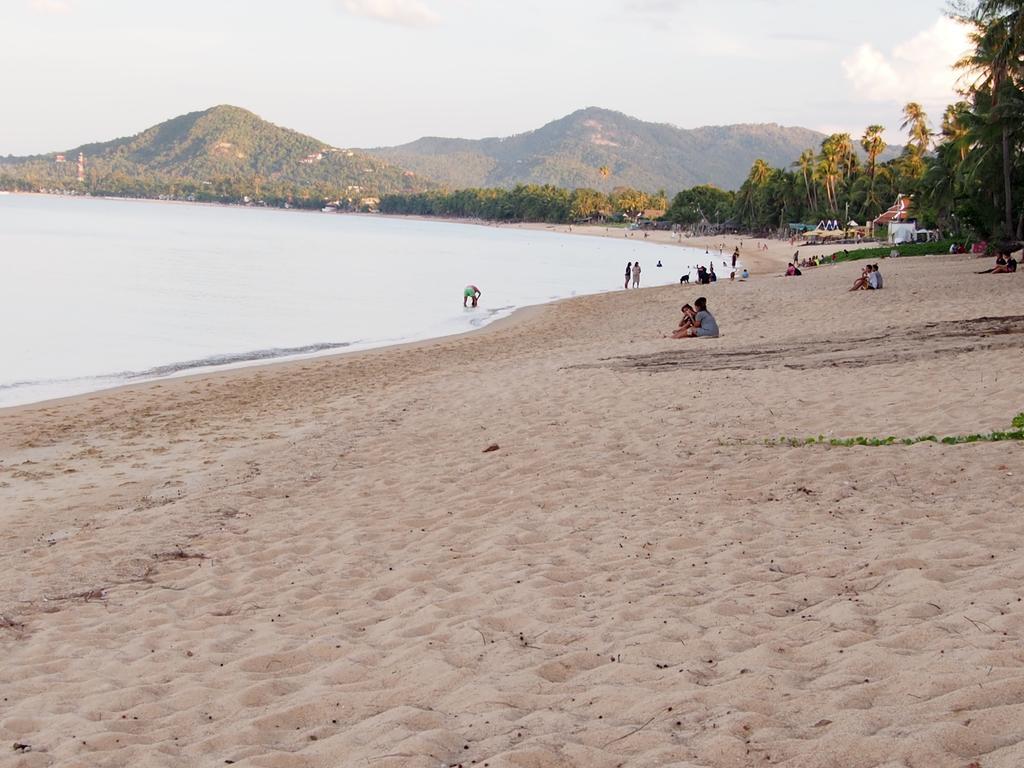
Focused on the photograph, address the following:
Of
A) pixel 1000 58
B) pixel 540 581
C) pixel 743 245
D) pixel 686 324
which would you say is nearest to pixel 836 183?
pixel 743 245

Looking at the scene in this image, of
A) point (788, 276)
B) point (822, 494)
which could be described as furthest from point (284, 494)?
point (788, 276)

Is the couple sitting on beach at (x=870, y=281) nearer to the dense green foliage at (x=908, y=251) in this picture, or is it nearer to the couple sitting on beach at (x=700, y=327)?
the couple sitting on beach at (x=700, y=327)

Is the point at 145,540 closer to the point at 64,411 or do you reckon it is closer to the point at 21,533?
the point at 21,533

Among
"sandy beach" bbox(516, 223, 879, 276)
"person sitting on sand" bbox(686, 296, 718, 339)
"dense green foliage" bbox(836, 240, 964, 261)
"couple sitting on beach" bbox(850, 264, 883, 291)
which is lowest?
"person sitting on sand" bbox(686, 296, 718, 339)

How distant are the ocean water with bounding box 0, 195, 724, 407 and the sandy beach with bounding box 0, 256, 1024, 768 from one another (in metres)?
9.97

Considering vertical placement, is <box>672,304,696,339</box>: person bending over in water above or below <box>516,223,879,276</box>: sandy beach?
below

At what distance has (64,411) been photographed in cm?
1563

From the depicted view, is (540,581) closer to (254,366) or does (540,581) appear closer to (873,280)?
(254,366)

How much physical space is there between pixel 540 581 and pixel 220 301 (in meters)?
34.4

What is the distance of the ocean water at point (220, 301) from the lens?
76.8 feet

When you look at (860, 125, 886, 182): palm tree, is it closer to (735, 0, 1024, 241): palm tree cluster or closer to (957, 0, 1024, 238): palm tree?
(735, 0, 1024, 241): palm tree cluster

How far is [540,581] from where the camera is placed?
6.06m

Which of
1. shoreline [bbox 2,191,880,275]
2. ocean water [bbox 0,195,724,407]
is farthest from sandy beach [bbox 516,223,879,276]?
ocean water [bbox 0,195,724,407]

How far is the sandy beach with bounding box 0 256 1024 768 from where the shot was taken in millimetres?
4000
